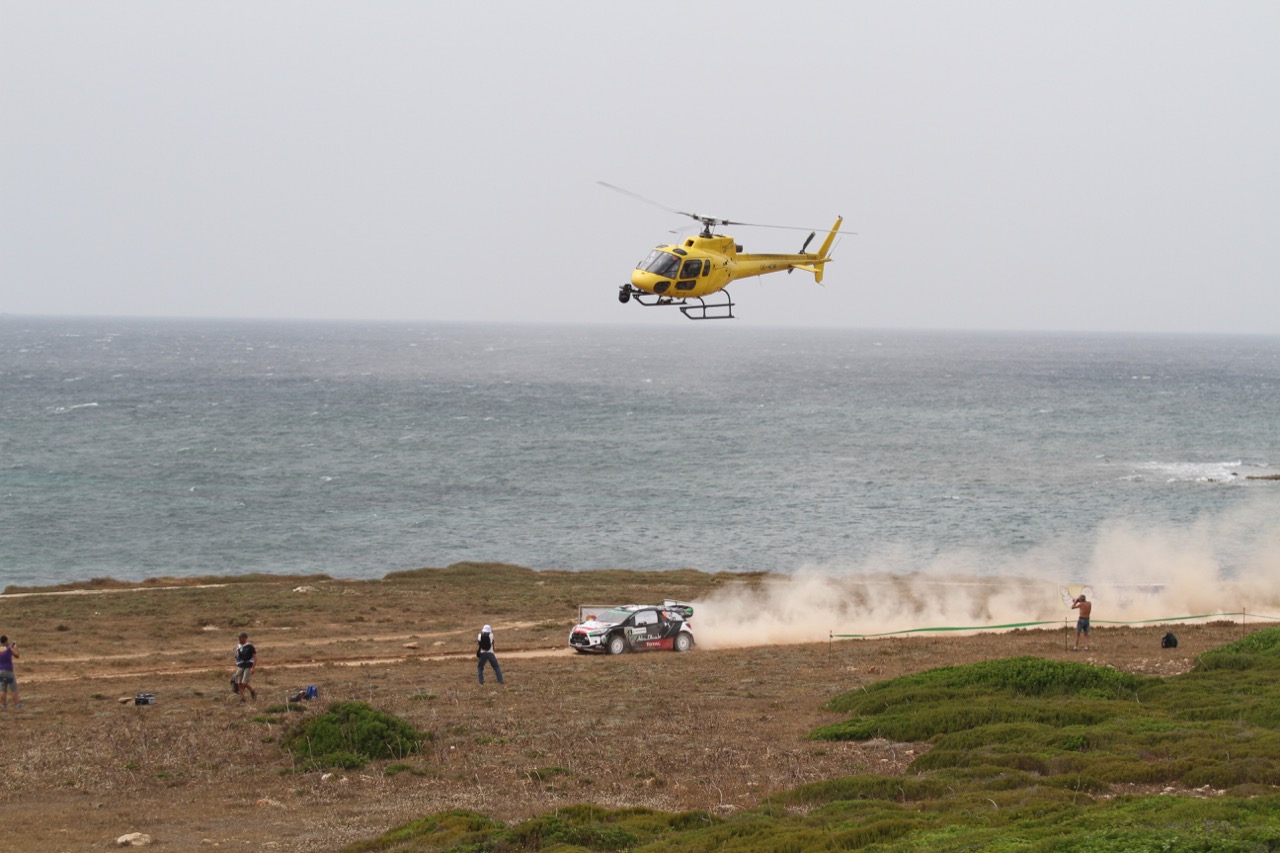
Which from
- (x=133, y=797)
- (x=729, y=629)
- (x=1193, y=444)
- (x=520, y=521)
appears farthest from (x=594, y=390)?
(x=133, y=797)

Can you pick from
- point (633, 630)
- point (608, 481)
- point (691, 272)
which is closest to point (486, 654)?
point (633, 630)

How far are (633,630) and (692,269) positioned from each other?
10.6m

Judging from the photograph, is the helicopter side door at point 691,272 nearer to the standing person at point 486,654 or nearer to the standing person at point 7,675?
the standing person at point 486,654

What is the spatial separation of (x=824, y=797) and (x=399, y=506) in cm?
6161

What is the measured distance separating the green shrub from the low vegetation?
5.39 m

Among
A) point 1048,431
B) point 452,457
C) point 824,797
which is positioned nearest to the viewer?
point 824,797

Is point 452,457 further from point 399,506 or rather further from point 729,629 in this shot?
point 729,629

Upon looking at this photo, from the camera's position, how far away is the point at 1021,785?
56.2ft

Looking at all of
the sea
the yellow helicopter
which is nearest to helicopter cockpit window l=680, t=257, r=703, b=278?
the yellow helicopter

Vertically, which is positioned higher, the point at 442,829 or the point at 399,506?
the point at 442,829

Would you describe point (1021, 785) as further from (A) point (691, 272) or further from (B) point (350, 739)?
(A) point (691, 272)

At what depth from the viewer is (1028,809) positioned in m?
15.0

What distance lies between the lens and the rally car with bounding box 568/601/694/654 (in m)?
33.2

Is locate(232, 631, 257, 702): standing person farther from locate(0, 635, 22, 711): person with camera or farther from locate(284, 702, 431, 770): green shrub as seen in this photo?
locate(0, 635, 22, 711): person with camera
